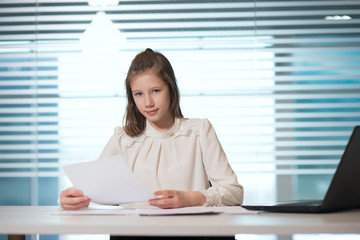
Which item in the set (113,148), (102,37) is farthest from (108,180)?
(102,37)

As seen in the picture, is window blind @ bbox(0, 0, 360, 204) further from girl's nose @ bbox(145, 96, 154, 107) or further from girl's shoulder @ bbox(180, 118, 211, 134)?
girl's nose @ bbox(145, 96, 154, 107)

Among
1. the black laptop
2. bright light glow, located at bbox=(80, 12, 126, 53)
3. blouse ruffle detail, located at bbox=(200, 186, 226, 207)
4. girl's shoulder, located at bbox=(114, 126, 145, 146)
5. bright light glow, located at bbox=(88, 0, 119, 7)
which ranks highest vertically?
bright light glow, located at bbox=(88, 0, 119, 7)

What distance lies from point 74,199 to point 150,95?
54cm

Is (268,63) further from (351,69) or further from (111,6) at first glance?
(111,6)

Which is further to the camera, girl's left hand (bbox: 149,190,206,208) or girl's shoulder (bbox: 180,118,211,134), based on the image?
girl's shoulder (bbox: 180,118,211,134)

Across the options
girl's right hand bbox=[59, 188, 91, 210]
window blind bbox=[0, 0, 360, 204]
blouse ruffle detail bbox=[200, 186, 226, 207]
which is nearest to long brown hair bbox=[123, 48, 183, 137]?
blouse ruffle detail bbox=[200, 186, 226, 207]

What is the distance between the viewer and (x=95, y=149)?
3447 millimetres

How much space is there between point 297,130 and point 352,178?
7.42ft

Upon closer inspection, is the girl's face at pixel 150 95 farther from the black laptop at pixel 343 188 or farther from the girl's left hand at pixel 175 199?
the black laptop at pixel 343 188

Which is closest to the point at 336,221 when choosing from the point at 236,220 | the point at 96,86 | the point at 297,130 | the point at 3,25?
the point at 236,220

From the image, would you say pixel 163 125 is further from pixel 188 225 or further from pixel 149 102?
pixel 188 225

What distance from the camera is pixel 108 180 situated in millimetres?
1255

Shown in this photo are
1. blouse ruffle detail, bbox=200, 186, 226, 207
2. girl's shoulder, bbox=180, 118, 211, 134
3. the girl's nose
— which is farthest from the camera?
girl's shoulder, bbox=180, 118, 211, 134

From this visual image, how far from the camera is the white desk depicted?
3.04ft
